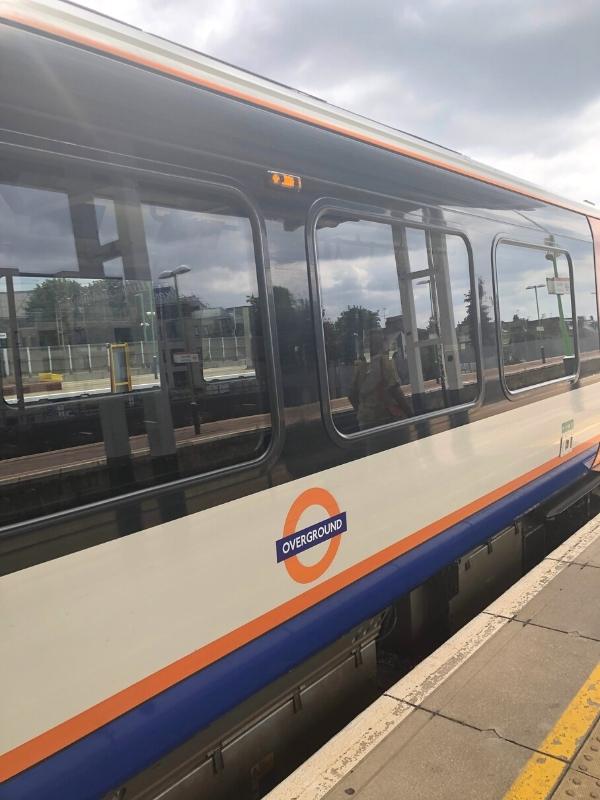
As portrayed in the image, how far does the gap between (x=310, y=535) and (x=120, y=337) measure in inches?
44.2

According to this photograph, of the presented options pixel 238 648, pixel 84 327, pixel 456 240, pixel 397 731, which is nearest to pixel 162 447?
pixel 84 327

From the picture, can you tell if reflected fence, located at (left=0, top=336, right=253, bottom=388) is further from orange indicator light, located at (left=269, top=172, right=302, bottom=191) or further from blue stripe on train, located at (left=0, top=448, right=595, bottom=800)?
blue stripe on train, located at (left=0, top=448, right=595, bottom=800)

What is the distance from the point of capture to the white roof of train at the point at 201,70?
1.99 meters

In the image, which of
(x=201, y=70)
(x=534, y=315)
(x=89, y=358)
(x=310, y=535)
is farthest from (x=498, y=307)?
(x=89, y=358)

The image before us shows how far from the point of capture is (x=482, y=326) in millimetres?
3988

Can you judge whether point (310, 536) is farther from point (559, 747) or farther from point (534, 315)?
point (534, 315)

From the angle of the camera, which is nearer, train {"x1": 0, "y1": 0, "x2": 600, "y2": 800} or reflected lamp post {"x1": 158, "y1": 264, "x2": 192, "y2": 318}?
train {"x1": 0, "y1": 0, "x2": 600, "y2": 800}

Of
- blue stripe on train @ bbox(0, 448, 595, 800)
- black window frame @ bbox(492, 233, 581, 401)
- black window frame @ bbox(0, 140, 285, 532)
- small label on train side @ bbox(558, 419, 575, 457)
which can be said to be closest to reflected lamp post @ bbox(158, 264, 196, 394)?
black window frame @ bbox(0, 140, 285, 532)

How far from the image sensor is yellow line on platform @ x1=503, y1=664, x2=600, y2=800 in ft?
7.46

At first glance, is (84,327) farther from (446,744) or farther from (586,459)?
(586,459)

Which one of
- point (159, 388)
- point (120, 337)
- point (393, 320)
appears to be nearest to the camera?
point (120, 337)

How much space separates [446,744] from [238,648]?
2.93ft

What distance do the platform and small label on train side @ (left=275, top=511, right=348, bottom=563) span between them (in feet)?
2.33

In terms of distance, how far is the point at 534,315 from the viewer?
4.67 meters
